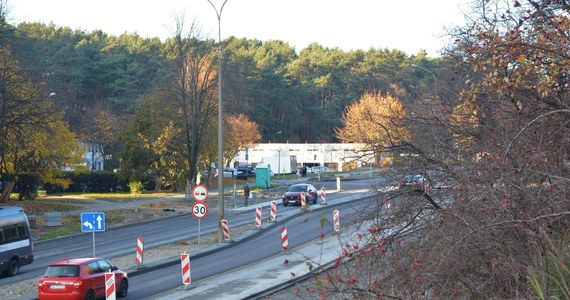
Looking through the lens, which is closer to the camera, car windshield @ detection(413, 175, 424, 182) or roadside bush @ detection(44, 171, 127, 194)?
car windshield @ detection(413, 175, 424, 182)

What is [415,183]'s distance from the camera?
36.8 feet

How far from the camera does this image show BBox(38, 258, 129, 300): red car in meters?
17.0

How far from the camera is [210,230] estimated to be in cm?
3566

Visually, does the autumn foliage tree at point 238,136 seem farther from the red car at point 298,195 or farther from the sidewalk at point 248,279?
the sidewalk at point 248,279

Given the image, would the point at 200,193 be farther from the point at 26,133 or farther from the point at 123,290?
the point at 26,133

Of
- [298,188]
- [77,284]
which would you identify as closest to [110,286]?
[77,284]

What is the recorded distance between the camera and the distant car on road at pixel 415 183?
10.9 meters

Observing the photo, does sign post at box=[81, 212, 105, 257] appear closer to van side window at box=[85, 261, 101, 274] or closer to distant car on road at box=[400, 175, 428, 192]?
van side window at box=[85, 261, 101, 274]

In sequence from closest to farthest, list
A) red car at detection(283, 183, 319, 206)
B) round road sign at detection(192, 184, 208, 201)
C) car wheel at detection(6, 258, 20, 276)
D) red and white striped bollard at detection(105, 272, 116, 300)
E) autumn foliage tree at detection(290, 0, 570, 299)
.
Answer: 1. autumn foliage tree at detection(290, 0, 570, 299)
2. red and white striped bollard at detection(105, 272, 116, 300)
3. car wheel at detection(6, 258, 20, 276)
4. round road sign at detection(192, 184, 208, 201)
5. red car at detection(283, 183, 319, 206)

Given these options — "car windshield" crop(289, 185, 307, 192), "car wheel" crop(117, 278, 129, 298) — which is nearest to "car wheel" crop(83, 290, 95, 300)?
"car wheel" crop(117, 278, 129, 298)

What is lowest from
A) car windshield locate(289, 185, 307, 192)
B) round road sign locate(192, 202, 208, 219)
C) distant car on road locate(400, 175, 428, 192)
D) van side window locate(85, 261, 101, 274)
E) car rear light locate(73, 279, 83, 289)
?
car rear light locate(73, 279, 83, 289)

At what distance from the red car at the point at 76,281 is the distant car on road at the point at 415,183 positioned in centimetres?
943

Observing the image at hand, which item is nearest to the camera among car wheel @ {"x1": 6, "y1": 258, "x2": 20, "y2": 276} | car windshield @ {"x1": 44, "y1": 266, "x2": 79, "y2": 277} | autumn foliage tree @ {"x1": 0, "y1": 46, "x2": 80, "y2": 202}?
car windshield @ {"x1": 44, "y1": 266, "x2": 79, "y2": 277}

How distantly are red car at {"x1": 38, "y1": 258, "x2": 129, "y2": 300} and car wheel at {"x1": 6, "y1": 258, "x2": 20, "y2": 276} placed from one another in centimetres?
678
